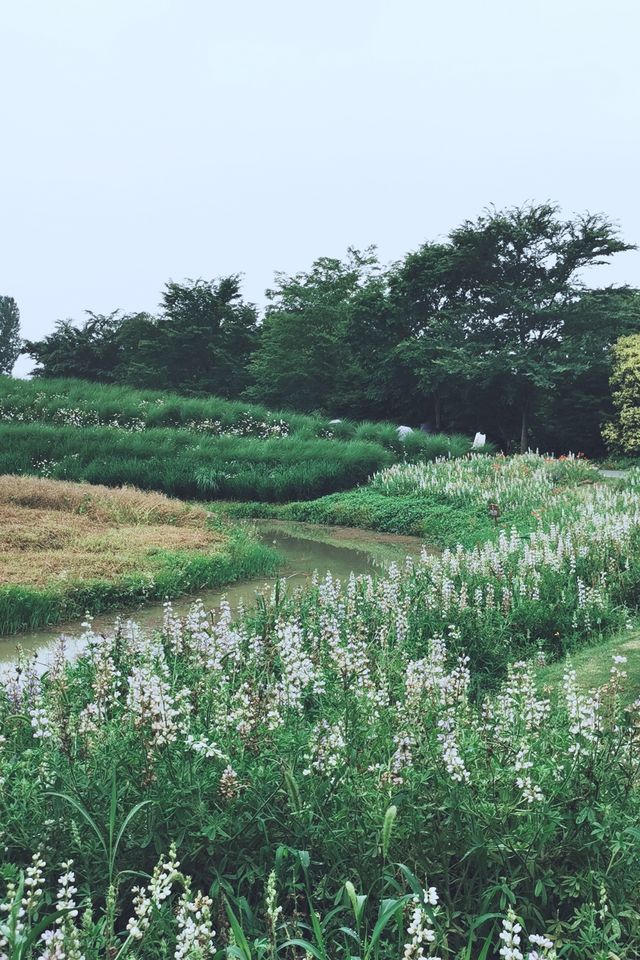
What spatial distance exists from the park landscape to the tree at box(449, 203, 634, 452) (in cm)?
575

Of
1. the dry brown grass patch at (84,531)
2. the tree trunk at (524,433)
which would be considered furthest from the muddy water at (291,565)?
the tree trunk at (524,433)

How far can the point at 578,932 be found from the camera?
108 inches

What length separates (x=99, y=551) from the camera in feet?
35.4

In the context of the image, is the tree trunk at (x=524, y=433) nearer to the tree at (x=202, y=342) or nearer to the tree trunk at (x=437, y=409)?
the tree trunk at (x=437, y=409)

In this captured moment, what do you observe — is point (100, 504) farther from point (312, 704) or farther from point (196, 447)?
point (312, 704)

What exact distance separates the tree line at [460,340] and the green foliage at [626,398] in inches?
28.5

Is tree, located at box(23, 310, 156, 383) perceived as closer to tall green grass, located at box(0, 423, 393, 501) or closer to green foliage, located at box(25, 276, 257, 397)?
green foliage, located at box(25, 276, 257, 397)

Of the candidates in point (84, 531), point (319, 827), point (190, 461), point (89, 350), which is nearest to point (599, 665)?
point (319, 827)

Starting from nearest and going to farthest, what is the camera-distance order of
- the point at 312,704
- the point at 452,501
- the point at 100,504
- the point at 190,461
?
1. the point at 312,704
2. the point at 100,504
3. the point at 452,501
4. the point at 190,461

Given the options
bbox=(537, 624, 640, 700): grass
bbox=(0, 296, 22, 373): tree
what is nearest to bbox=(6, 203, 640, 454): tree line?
bbox=(537, 624, 640, 700): grass

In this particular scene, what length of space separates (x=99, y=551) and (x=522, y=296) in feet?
79.9

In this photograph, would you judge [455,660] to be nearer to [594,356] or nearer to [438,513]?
[438,513]

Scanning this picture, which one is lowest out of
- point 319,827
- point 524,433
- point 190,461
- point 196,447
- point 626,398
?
point 319,827

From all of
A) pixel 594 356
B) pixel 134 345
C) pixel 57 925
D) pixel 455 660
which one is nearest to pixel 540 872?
pixel 57 925
